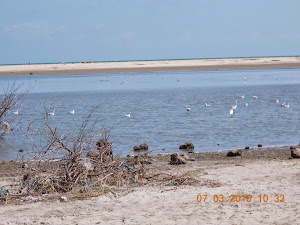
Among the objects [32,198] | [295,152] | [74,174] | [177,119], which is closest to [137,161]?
[74,174]

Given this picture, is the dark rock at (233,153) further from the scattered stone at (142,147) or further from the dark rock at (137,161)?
the scattered stone at (142,147)

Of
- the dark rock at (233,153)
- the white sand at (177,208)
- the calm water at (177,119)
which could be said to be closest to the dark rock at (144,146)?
the calm water at (177,119)

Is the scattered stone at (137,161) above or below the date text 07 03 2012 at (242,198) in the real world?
above

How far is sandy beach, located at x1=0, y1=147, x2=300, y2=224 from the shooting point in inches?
221

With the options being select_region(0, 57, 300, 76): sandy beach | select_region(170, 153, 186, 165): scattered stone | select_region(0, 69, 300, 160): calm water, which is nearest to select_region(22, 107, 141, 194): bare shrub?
select_region(0, 69, 300, 160): calm water

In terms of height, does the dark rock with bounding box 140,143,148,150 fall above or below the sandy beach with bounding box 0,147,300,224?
above

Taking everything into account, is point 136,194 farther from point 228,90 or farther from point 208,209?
point 228,90

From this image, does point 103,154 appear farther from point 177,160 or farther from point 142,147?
point 142,147

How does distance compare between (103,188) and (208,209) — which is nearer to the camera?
(208,209)

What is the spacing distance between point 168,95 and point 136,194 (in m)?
19.9

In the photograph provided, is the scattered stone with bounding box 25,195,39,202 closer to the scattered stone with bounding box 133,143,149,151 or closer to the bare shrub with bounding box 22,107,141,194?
the bare shrub with bounding box 22,107,141,194

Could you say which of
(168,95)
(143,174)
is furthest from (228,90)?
(143,174)

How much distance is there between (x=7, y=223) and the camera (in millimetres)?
5602

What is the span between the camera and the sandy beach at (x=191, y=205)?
561 cm
